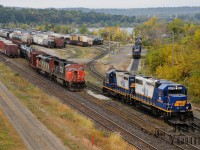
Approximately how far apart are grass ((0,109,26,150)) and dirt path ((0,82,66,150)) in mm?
386

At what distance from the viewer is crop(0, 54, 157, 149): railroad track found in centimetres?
2856

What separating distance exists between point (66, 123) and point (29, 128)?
13.1ft

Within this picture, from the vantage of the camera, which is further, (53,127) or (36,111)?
(36,111)

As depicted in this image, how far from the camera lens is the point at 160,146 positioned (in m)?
27.2

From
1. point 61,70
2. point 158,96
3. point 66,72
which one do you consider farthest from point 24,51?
point 158,96

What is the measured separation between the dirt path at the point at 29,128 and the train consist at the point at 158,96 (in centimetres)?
1143

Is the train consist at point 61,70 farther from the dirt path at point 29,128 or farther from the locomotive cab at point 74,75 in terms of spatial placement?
the dirt path at point 29,128

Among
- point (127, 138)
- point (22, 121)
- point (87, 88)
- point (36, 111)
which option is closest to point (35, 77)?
point (87, 88)

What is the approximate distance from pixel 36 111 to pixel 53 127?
20.4ft

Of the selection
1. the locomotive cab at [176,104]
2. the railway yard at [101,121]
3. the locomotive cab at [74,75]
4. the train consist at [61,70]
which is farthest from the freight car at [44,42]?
the locomotive cab at [176,104]

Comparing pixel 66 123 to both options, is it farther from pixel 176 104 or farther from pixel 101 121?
pixel 176 104

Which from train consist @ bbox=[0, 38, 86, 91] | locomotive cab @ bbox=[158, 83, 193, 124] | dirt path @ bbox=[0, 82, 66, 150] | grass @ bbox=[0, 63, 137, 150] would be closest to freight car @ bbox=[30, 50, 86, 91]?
train consist @ bbox=[0, 38, 86, 91]

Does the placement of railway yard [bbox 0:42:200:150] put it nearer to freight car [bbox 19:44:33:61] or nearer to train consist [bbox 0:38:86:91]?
train consist [bbox 0:38:86:91]

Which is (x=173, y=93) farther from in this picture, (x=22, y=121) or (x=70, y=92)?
(x=70, y=92)
